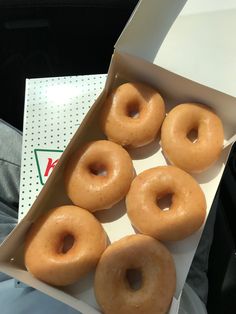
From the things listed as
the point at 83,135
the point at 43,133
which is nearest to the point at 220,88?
the point at 83,135

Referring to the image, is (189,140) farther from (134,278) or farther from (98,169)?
(134,278)

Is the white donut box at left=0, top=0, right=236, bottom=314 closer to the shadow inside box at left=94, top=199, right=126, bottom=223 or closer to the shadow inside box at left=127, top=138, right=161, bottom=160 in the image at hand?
the shadow inside box at left=94, top=199, right=126, bottom=223

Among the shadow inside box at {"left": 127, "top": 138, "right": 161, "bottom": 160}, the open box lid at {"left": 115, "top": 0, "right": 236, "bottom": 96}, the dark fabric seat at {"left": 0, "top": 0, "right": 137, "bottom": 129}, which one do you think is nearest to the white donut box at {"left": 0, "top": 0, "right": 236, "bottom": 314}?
the open box lid at {"left": 115, "top": 0, "right": 236, "bottom": 96}

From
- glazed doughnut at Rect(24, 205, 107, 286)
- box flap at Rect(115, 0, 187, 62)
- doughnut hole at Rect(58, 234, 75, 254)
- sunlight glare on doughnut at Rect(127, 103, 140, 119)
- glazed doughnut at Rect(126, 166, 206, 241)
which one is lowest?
doughnut hole at Rect(58, 234, 75, 254)

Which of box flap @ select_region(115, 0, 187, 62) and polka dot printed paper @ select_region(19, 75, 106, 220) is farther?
polka dot printed paper @ select_region(19, 75, 106, 220)

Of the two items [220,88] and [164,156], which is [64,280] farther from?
[220,88]

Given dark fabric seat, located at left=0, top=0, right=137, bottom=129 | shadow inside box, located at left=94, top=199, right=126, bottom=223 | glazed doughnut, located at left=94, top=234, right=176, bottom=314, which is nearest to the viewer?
glazed doughnut, located at left=94, top=234, right=176, bottom=314

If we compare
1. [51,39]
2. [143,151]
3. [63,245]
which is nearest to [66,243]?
[63,245]
